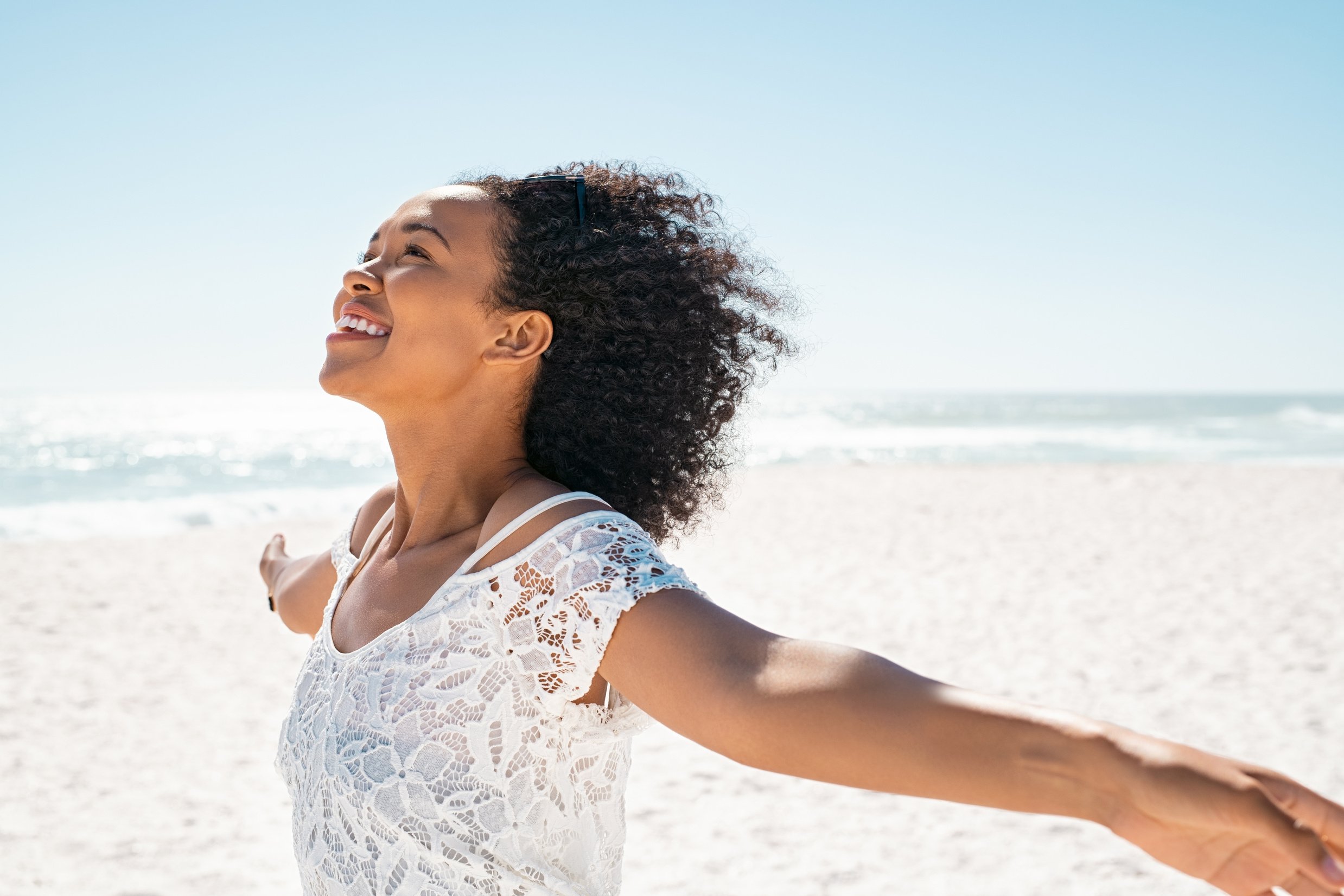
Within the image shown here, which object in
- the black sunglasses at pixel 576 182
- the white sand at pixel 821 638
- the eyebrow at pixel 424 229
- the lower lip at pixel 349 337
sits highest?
the black sunglasses at pixel 576 182

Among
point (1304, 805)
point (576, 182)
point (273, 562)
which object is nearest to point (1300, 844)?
point (1304, 805)

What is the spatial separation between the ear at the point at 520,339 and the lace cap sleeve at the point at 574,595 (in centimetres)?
40

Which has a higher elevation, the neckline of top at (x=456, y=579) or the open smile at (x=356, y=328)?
the open smile at (x=356, y=328)

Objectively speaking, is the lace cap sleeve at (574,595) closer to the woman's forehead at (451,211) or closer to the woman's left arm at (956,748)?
the woman's left arm at (956,748)

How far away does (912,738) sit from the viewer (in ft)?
2.96

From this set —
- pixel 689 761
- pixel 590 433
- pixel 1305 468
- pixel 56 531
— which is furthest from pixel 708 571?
pixel 1305 468

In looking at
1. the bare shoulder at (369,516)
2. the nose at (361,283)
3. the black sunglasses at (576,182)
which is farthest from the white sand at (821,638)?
the nose at (361,283)

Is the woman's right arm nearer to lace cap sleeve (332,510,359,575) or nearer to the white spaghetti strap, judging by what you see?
lace cap sleeve (332,510,359,575)

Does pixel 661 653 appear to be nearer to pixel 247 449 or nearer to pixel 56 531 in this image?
pixel 56 531

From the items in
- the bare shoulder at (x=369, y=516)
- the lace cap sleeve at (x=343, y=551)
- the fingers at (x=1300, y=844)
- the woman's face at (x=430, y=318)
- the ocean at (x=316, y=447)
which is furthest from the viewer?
the ocean at (x=316, y=447)

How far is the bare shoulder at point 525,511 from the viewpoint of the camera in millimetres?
1250

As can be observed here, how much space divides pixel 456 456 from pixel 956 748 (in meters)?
0.94

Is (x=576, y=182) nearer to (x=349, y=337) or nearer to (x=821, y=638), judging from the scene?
(x=349, y=337)

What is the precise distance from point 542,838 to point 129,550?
12612 millimetres
